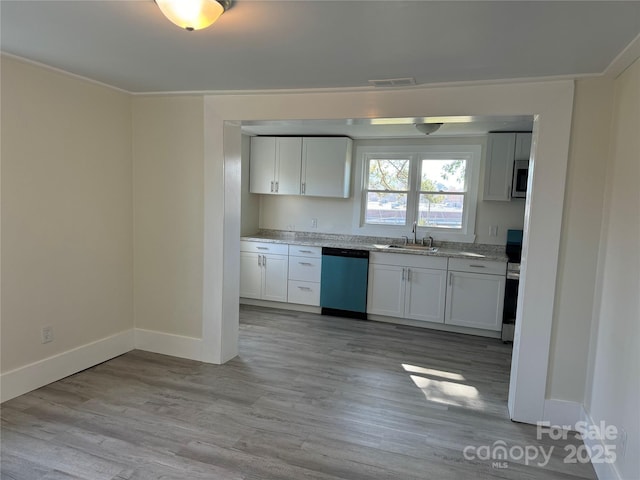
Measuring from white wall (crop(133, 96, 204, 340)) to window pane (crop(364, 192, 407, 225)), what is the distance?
104 inches

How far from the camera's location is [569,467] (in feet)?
7.68

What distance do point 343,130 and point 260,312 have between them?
8.17 feet

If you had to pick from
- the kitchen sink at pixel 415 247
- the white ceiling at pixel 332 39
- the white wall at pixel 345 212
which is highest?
the white ceiling at pixel 332 39

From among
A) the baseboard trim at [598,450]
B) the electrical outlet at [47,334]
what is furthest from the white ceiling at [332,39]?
the baseboard trim at [598,450]

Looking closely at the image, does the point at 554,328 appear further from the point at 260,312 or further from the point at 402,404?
the point at 260,312

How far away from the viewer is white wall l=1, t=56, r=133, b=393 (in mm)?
2750

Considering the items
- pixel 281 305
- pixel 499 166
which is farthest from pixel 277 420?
pixel 499 166

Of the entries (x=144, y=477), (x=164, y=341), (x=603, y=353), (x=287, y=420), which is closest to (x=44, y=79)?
(x=164, y=341)

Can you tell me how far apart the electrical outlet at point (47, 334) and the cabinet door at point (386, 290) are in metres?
3.22

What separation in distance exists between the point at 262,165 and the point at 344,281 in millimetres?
1969

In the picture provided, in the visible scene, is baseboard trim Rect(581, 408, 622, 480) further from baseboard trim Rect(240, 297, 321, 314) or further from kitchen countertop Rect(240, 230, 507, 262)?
baseboard trim Rect(240, 297, 321, 314)

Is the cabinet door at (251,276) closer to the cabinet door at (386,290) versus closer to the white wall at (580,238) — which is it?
the cabinet door at (386,290)

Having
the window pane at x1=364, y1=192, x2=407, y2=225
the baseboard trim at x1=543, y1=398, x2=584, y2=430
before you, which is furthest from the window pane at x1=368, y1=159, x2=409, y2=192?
the baseboard trim at x1=543, y1=398, x2=584, y2=430

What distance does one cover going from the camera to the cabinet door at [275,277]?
17.4 ft
